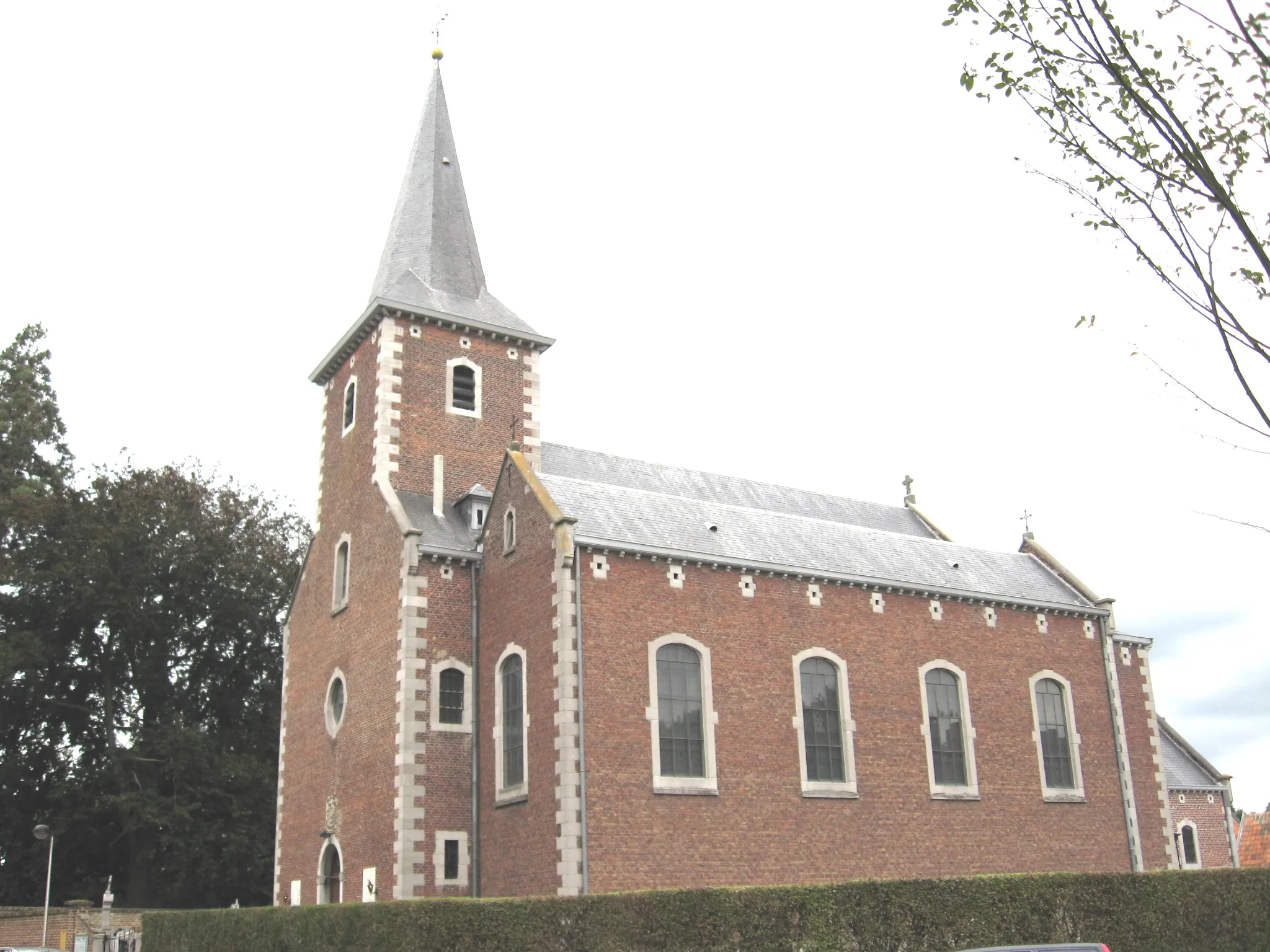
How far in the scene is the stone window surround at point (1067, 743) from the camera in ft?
87.8

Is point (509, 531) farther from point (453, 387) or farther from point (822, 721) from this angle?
point (822, 721)

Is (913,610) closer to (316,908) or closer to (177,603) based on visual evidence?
(316,908)

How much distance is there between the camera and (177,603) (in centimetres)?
3759

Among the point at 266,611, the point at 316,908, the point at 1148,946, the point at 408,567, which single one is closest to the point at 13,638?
the point at 266,611

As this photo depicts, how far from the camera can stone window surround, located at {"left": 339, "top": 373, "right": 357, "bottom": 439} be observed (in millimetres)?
28734

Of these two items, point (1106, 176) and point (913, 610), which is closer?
point (1106, 176)

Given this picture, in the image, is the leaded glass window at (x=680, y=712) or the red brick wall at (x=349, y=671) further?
the red brick wall at (x=349, y=671)

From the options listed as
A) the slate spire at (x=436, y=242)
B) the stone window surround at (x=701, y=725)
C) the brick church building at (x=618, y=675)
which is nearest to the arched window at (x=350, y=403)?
the brick church building at (x=618, y=675)

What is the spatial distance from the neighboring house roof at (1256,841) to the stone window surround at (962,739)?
15619 millimetres

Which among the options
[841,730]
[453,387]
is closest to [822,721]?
[841,730]

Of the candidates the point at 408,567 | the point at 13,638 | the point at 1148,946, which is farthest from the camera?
the point at 13,638

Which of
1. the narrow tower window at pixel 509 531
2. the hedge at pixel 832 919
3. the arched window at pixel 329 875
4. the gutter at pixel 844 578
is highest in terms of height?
the narrow tower window at pixel 509 531

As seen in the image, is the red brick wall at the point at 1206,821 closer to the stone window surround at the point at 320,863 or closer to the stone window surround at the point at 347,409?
the stone window surround at the point at 320,863

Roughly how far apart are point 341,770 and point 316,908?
23.8 feet
